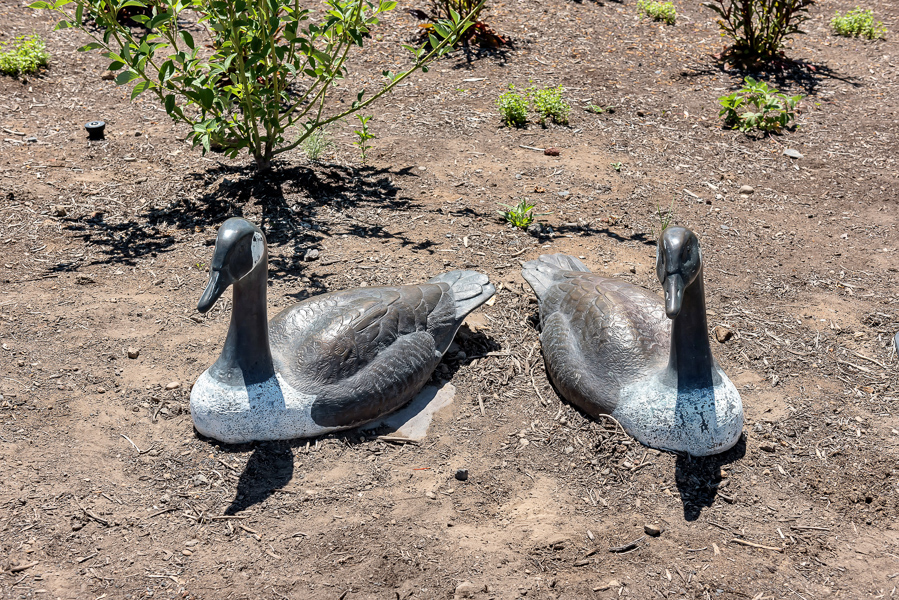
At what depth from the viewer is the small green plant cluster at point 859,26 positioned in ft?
35.6

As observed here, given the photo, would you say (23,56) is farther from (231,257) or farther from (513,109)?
(231,257)

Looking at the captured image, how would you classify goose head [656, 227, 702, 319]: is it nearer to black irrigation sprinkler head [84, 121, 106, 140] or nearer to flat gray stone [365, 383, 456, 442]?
flat gray stone [365, 383, 456, 442]

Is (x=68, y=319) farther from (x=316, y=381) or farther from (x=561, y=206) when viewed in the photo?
(x=561, y=206)

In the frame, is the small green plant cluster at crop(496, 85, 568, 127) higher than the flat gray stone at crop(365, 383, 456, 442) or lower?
higher

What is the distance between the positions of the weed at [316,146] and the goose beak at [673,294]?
465 cm

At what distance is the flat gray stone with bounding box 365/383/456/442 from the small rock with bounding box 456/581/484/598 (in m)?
1.05

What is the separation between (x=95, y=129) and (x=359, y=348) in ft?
16.6

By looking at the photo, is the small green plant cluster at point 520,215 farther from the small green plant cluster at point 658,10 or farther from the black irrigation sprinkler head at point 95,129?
the small green plant cluster at point 658,10

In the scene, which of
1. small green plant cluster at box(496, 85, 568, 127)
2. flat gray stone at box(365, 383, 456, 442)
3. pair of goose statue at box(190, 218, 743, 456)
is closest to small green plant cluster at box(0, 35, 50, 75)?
small green plant cluster at box(496, 85, 568, 127)

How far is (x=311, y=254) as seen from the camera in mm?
6051

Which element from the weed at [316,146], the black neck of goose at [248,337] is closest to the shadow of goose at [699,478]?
the black neck of goose at [248,337]

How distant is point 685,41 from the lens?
1076 cm

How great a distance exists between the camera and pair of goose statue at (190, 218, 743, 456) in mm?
3895

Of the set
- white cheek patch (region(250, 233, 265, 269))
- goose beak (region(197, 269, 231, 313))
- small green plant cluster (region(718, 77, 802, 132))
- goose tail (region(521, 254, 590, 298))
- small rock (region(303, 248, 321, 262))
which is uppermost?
white cheek patch (region(250, 233, 265, 269))
